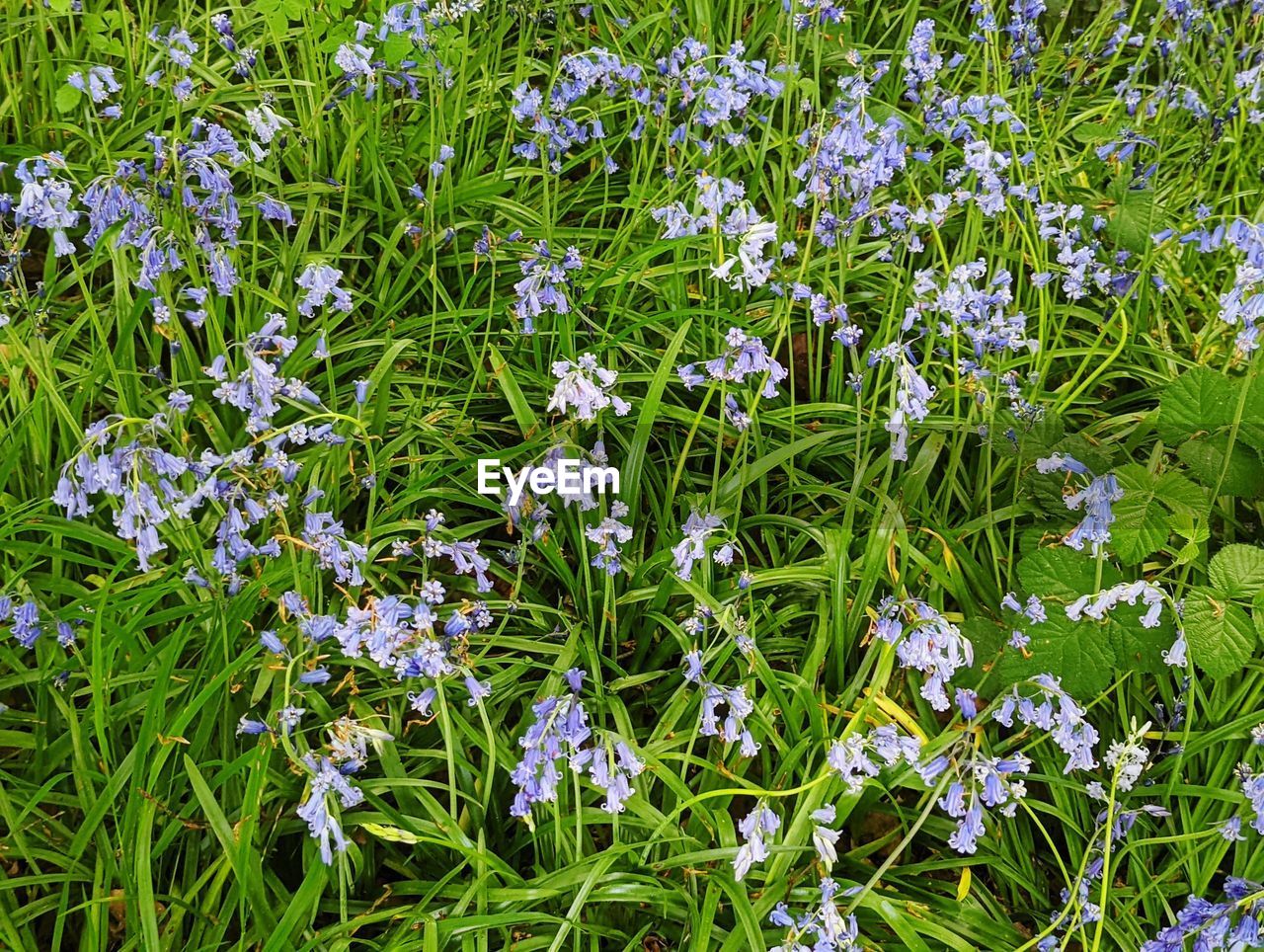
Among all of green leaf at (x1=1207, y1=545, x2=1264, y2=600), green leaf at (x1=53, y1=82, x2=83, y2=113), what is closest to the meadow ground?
green leaf at (x1=1207, y1=545, x2=1264, y2=600)

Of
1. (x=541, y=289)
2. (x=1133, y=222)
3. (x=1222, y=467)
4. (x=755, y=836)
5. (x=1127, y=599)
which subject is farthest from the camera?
(x=1133, y=222)

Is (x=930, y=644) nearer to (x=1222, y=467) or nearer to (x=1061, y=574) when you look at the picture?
(x=1061, y=574)

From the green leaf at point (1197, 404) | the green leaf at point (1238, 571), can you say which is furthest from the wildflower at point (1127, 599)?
the green leaf at point (1197, 404)

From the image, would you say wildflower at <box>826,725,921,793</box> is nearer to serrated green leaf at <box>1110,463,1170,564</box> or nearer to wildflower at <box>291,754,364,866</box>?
serrated green leaf at <box>1110,463,1170,564</box>

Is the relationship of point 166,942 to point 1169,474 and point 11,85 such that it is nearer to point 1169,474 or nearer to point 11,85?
point 1169,474

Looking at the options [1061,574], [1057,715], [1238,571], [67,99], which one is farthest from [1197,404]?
[67,99]

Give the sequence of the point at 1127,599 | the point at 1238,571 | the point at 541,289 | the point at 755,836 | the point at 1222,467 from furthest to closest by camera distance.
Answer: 1. the point at 541,289
2. the point at 1222,467
3. the point at 1238,571
4. the point at 1127,599
5. the point at 755,836

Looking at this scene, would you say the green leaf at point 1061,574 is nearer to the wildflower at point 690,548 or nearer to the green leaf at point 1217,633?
the green leaf at point 1217,633
